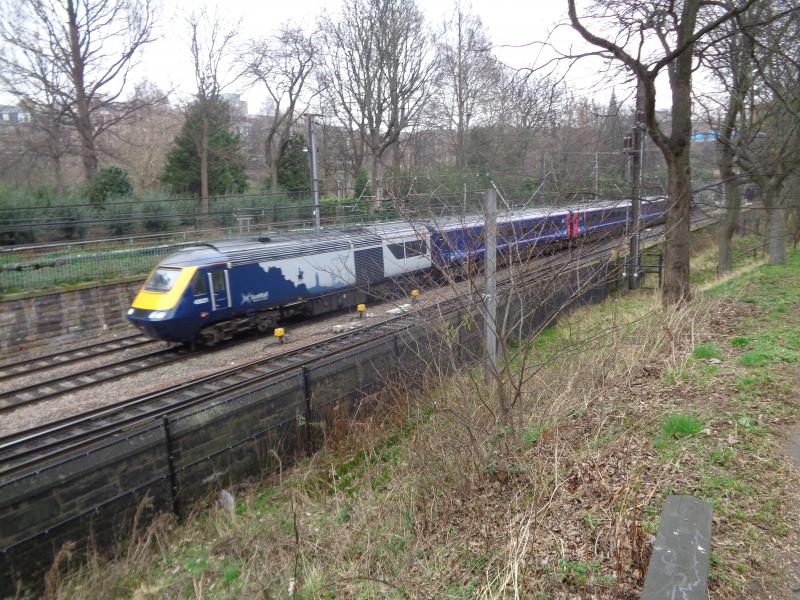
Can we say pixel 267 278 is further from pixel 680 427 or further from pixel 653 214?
pixel 680 427

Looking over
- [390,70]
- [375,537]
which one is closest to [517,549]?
[375,537]

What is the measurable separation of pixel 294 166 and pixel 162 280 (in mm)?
26074

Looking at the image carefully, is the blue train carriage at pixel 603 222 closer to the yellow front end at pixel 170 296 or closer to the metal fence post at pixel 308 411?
the metal fence post at pixel 308 411

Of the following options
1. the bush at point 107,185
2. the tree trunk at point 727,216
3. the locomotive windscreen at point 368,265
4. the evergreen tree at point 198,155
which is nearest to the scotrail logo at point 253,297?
the locomotive windscreen at point 368,265

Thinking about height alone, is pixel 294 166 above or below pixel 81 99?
below

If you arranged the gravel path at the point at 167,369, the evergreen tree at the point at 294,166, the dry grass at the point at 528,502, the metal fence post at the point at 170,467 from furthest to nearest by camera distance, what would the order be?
the evergreen tree at the point at 294,166 < the gravel path at the point at 167,369 < the metal fence post at the point at 170,467 < the dry grass at the point at 528,502

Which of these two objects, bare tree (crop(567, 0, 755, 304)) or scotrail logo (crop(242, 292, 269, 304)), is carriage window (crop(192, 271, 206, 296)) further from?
bare tree (crop(567, 0, 755, 304))

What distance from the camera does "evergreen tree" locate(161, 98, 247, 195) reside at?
31.0m

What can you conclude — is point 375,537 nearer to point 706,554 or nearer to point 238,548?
point 238,548

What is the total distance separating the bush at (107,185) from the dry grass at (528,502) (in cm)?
2049

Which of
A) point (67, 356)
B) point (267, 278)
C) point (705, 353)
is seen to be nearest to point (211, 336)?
point (267, 278)

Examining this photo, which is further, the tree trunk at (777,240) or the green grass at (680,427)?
the tree trunk at (777,240)

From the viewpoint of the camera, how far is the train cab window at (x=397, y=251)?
17859 mm

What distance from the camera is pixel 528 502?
4.75 metres
